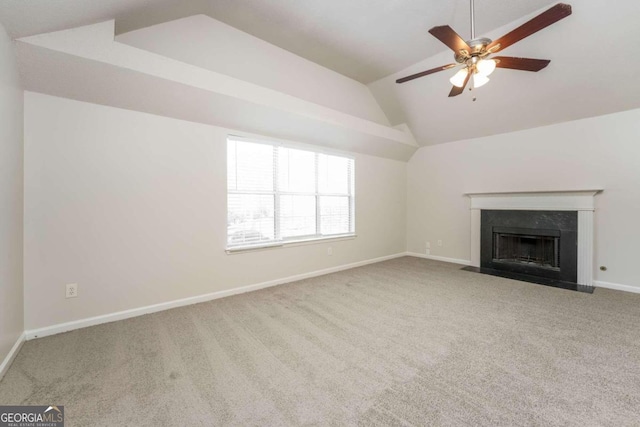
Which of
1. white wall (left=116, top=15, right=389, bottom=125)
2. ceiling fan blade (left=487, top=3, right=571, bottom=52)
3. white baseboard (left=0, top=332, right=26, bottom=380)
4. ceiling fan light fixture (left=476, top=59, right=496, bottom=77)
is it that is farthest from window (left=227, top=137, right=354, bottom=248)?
ceiling fan blade (left=487, top=3, right=571, bottom=52)

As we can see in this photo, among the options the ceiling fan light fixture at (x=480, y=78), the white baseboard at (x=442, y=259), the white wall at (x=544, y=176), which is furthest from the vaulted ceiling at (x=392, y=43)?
the white baseboard at (x=442, y=259)

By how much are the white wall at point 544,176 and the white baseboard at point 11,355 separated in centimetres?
573

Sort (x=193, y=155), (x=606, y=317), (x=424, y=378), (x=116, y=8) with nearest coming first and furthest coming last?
(x=424, y=378), (x=116, y=8), (x=606, y=317), (x=193, y=155)

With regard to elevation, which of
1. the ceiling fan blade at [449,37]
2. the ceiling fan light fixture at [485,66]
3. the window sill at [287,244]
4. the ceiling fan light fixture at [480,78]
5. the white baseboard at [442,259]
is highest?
the ceiling fan blade at [449,37]

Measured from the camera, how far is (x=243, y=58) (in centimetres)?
298

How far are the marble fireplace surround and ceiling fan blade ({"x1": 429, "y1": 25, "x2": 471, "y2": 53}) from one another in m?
3.04

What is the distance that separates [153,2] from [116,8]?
0.93 ft

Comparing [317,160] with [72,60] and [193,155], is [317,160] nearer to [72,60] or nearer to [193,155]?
[193,155]

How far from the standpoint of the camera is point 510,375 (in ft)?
5.61

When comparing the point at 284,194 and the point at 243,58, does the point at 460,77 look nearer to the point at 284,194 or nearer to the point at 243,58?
the point at 243,58

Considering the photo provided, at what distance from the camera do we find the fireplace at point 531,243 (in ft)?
12.1

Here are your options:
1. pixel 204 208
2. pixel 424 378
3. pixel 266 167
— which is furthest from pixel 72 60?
pixel 424 378

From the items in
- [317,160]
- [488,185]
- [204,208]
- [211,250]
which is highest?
[317,160]

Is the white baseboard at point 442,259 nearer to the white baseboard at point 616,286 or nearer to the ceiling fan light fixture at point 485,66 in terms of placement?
the white baseboard at point 616,286
